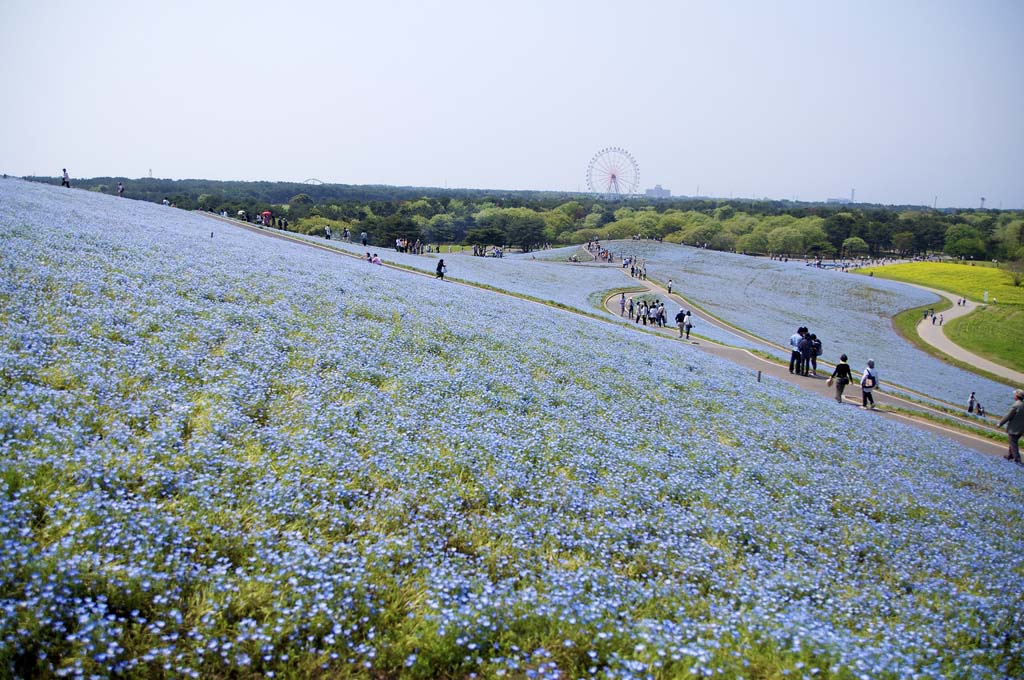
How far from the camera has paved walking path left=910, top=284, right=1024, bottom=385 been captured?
144 feet

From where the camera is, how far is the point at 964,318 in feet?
204

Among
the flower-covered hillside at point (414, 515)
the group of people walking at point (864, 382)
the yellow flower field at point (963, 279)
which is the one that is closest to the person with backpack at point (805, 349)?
the group of people walking at point (864, 382)

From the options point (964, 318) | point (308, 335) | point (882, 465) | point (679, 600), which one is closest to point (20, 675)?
point (679, 600)

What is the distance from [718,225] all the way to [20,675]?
155335 millimetres

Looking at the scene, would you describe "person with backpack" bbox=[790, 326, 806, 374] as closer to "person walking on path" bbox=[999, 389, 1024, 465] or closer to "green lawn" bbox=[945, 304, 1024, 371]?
"person walking on path" bbox=[999, 389, 1024, 465]

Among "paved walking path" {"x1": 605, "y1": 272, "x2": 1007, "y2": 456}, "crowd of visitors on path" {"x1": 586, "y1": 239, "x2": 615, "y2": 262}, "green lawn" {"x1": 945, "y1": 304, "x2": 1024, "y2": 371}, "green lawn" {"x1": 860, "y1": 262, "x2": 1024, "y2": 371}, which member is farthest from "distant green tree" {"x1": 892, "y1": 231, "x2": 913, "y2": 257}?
"paved walking path" {"x1": 605, "y1": 272, "x2": 1007, "y2": 456}

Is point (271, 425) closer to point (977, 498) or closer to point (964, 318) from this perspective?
point (977, 498)

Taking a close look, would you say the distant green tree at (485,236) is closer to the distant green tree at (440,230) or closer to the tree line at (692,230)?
the tree line at (692,230)

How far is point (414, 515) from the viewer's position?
7215 mm

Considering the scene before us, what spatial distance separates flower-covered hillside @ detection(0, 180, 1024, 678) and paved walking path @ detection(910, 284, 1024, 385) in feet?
123

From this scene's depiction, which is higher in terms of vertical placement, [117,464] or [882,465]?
[117,464]

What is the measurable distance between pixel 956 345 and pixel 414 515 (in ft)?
192

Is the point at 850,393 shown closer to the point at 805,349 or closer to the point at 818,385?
the point at 818,385

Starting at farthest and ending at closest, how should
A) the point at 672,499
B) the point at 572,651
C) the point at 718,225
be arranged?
the point at 718,225
the point at 672,499
the point at 572,651
